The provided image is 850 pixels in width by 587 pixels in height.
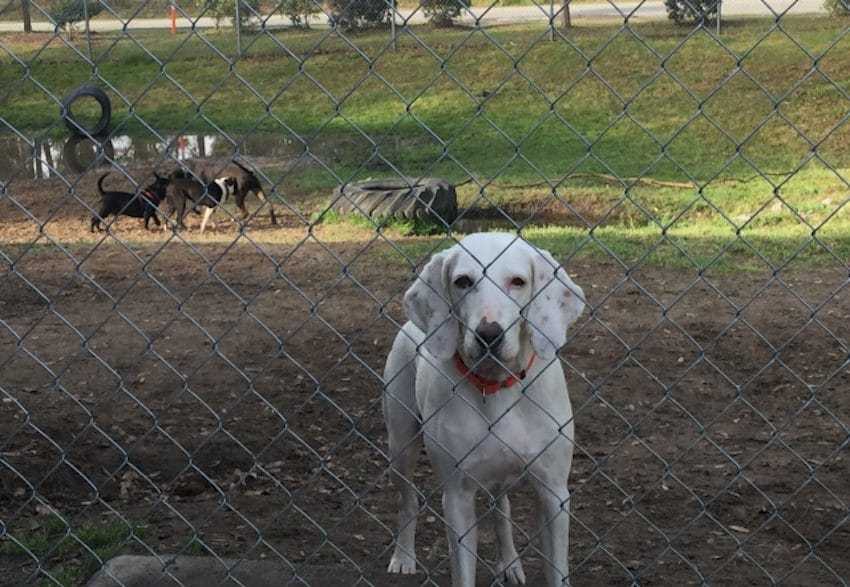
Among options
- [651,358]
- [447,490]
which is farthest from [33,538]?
[651,358]

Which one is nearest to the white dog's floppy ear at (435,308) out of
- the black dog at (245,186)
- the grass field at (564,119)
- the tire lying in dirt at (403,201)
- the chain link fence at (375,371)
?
the chain link fence at (375,371)

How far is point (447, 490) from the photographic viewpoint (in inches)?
136

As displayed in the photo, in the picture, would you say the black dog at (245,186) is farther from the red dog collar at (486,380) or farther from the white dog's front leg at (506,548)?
the red dog collar at (486,380)

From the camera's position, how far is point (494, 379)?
10.8 feet

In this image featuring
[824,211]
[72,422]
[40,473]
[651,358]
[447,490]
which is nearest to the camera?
[447,490]

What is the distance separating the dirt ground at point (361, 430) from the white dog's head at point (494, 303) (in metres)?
0.12

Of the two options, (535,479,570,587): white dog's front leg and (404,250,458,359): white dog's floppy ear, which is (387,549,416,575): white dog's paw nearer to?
(535,479,570,587): white dog's front leg

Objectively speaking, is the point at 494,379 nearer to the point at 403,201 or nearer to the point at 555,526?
the point at 555,526

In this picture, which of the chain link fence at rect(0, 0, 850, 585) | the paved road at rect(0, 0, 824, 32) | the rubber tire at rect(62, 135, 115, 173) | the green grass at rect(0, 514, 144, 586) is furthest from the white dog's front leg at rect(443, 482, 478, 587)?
the paved road at rect(0, 0, 824, 32)

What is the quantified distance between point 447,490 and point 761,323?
3.52m

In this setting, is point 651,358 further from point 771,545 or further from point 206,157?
point 206,157

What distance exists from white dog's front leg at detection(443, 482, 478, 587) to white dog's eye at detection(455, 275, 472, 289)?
1.98ft

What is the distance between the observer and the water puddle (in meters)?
14.7

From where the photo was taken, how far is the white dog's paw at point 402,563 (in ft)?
13.2
